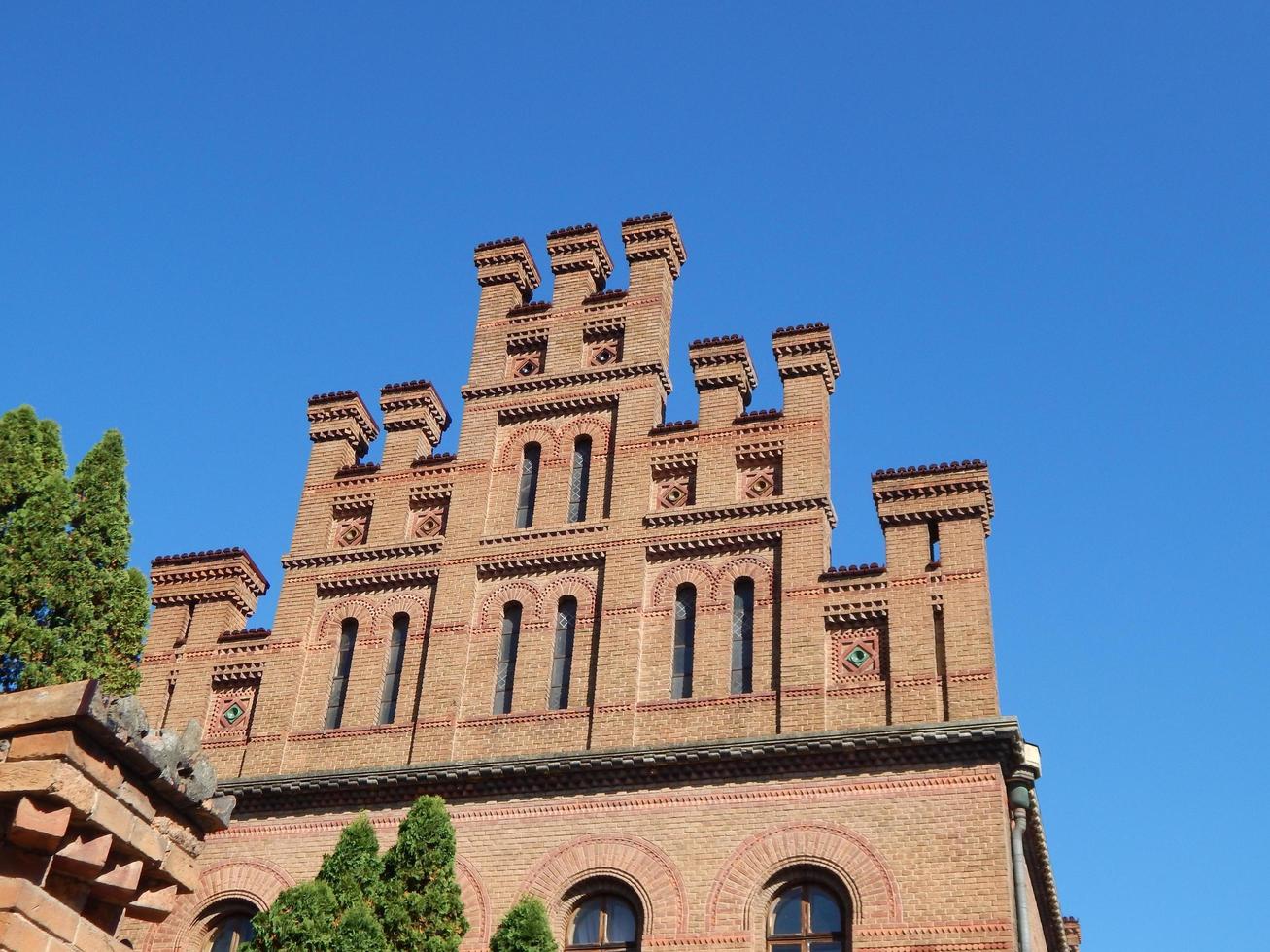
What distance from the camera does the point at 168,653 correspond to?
22141 mm

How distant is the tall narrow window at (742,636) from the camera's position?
19.4m

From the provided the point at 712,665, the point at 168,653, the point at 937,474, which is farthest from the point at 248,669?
the point at 937,474

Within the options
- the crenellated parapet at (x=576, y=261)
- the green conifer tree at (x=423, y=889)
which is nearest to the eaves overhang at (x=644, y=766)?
the green conifer tree at (x=423, y=889)

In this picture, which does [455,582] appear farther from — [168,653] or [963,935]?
[963,935]

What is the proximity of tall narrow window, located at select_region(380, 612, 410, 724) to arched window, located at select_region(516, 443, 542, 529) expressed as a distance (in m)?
2.31

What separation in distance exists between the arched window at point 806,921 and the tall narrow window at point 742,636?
2811mm

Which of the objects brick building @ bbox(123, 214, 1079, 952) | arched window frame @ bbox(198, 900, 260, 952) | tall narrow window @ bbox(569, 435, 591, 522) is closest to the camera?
brick building @ bbox(123, 214, 1079, 952)

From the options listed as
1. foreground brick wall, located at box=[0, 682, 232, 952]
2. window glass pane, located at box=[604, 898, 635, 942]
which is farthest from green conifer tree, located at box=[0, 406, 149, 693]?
foreground brick wall, located at box=[0, 682, 232, 952]

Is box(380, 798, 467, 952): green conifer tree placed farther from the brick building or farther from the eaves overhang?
the eaves overhang

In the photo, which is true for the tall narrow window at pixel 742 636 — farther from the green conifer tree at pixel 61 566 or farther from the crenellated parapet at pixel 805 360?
the green conifer tree at pixel 61 566

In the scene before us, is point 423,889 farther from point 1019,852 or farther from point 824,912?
point 1019,852

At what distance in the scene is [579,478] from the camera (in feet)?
73.4

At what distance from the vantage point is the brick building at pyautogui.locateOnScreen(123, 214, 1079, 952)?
1764 centimetres

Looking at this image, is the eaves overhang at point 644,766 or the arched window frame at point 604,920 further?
the arched window frame at point 604,920
